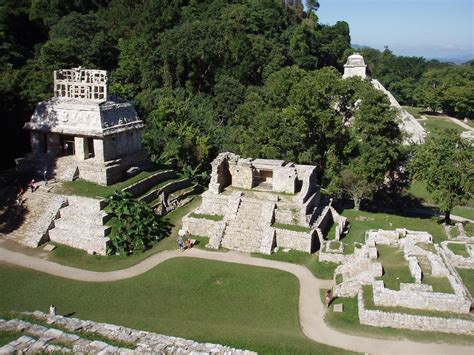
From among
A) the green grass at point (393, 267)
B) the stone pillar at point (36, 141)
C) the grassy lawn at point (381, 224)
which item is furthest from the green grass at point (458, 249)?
the stone pillar at point (36, 141)

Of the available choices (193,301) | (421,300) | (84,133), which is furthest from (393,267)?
(84,133)

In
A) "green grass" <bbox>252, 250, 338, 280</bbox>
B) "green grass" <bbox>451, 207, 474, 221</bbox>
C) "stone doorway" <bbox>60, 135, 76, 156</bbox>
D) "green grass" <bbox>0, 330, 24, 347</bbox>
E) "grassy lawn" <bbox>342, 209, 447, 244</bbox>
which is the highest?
"stone doorway" <bbox>60, 135, 76, 156</bbox>

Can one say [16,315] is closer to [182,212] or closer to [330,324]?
[330,324]

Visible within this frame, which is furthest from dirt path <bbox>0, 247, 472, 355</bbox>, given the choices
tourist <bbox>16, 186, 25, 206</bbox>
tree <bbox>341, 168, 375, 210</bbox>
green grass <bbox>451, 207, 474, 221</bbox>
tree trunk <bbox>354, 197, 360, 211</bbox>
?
green grass <bbox>451, 207, 474, 221</bbox>

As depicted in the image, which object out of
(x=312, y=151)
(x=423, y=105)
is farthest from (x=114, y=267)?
(x=423, y=105)

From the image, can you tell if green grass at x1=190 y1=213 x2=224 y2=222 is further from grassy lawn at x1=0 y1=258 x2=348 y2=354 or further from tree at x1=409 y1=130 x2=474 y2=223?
tree at x1=409 y1=130 x2=474 y2=223

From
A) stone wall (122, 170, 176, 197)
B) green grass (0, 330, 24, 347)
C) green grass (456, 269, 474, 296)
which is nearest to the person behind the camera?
green grass (0, 330, 24, 347)
